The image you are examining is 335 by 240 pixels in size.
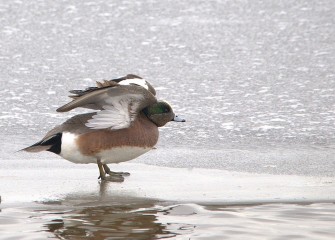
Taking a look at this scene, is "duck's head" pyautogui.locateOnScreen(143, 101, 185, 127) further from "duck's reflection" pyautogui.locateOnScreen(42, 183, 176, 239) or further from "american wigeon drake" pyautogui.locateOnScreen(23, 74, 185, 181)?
"duck's reflection" pyautogui.locateOnScreen(42, 183, 176, 239)

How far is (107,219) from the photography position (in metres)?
3.92

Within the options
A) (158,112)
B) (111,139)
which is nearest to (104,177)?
(111,139)

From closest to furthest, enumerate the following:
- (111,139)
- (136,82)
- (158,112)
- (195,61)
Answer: (111,139), (158,112), (136,82), (195,61)

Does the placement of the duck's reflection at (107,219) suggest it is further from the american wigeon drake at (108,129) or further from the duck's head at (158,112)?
the duck's head at (158,112)

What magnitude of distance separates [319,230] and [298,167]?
1.14 metres

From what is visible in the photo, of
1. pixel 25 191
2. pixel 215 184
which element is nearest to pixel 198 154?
pixel 215 184

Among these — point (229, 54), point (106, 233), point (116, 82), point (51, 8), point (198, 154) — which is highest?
point (51, 8)

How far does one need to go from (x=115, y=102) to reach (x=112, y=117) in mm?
84

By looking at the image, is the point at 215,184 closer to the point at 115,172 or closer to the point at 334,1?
the point at 115,172

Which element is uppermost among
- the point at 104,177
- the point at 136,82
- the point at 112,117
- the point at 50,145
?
the point at 136,82

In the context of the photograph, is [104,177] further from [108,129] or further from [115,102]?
[115,102]

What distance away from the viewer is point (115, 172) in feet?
15.7

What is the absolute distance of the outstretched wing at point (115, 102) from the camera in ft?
14.7

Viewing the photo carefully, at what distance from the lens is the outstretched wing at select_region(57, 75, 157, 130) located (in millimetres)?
4488
